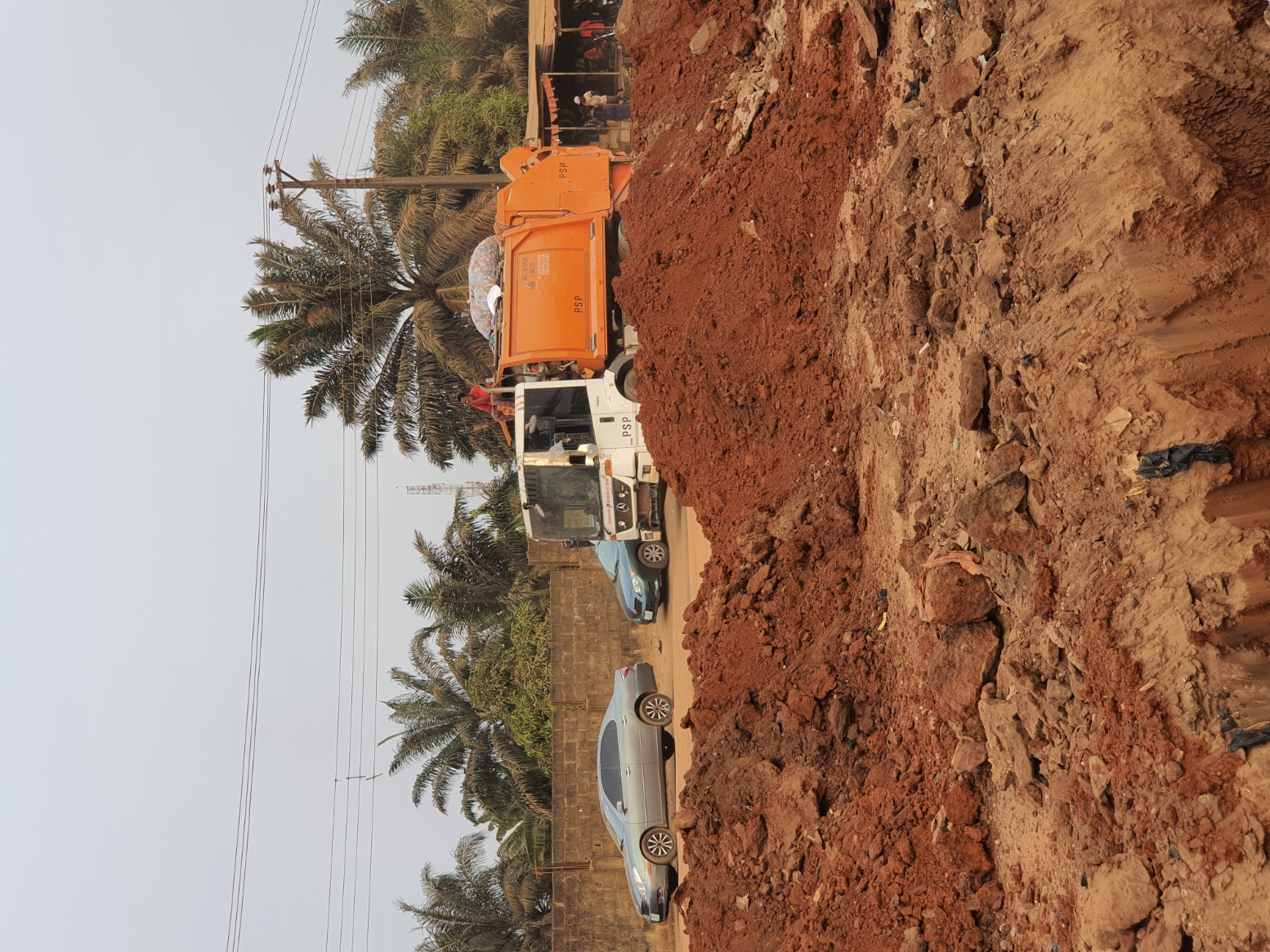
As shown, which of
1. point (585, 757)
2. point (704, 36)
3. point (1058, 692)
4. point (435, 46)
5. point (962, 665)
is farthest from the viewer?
point (435, 46)

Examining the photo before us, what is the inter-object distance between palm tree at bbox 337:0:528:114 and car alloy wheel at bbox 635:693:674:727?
16.7m

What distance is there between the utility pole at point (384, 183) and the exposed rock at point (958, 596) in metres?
15.9

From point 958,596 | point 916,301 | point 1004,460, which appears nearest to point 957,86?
point 916,301

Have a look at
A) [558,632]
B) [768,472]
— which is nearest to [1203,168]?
[768,472]

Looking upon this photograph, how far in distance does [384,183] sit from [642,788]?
14034 millimetres

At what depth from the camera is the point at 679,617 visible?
12906mm

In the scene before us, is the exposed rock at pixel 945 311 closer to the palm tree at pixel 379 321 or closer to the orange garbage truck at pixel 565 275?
the orange garbage truck at pixel 565 275

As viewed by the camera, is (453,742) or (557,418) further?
(453,742)

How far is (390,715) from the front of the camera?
22.2 meters

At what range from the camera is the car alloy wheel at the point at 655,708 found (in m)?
12.3

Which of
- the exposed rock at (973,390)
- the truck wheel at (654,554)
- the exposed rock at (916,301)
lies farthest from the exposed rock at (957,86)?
the truck wheel at (654,554)

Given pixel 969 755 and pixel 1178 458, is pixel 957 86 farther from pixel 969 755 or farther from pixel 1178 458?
pixel 969 755

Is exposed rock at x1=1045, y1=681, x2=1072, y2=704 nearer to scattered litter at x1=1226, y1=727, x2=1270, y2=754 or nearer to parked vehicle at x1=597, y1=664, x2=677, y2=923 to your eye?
scattered litter at x1=1226, y1=727, x2=1270, y2=754

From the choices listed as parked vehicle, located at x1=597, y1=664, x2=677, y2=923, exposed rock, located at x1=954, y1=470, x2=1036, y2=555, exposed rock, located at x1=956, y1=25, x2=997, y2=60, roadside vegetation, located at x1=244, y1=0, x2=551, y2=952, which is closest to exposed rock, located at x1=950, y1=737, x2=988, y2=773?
exposed rock, located at x1=954, y1=470, x2=1036, y2=555
